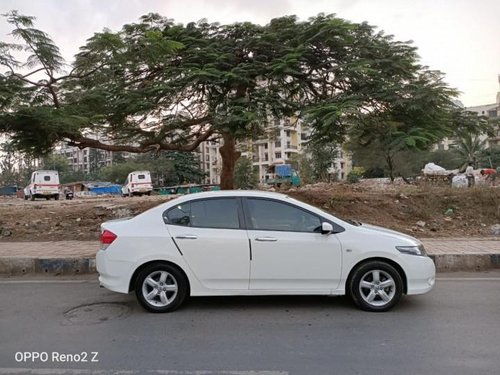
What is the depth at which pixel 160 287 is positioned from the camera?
5445mm

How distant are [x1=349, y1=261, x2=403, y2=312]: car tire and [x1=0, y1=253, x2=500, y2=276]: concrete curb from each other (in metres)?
2.94

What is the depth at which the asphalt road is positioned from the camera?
3887 millimetres

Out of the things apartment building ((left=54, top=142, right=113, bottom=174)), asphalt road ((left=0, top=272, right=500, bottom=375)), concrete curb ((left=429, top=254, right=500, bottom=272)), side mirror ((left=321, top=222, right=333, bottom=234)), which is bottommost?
asphalt road ((left=0, top=272, right=500, bottom=375))

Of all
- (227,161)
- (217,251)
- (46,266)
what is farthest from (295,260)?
(227,161)

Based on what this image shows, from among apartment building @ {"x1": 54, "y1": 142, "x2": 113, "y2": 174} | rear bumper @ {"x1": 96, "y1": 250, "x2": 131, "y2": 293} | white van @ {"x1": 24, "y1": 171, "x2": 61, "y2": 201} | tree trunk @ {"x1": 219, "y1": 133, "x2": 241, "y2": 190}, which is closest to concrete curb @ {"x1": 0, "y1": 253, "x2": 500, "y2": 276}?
rear bumper @ {"x1": 96, "y1": 250, "x2": 131, "y2": 293}

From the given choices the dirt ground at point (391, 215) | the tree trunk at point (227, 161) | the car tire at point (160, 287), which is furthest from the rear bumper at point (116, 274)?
the tree trunk at point (227, 161)

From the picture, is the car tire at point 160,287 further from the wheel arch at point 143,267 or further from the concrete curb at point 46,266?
the concrete curb at point 46,266

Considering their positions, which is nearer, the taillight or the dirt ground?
the taillight

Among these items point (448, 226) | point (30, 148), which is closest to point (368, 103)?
point (448, 226)

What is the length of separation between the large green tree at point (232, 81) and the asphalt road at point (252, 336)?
16.0 feet

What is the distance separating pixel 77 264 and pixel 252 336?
472 cm

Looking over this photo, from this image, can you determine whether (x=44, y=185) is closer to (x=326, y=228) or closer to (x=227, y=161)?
(x=227, y=161)

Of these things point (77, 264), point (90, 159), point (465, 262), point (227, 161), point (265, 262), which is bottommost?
point (465, 262)

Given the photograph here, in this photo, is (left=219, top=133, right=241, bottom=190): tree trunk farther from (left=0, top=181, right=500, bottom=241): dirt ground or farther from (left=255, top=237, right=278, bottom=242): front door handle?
(left=255, top=237, right=278, bottom=242): front door handle
